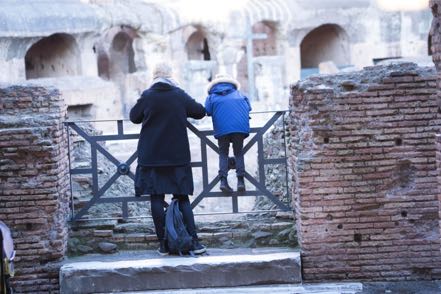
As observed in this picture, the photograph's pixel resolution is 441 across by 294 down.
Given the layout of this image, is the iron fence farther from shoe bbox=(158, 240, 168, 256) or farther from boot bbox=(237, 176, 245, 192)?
shoe bbox=(158, 240, 168, 256)

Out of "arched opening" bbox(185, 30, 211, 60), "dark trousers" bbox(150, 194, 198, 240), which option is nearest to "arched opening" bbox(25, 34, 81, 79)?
"arched opening" bbox(185, 30, 211, 60)

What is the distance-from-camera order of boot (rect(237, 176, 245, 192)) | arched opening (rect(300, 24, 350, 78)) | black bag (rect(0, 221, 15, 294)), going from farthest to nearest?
arched opening (rect(300, 24, 350, 78)), boot (rect(237, 176, 245, 192)), black bag (rect(0, 221, 15, 294))

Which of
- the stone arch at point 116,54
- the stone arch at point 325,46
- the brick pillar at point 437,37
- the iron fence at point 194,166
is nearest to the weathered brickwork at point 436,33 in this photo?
the brick pillar at point 437,37

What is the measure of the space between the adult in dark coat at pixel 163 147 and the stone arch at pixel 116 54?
20.6 metres

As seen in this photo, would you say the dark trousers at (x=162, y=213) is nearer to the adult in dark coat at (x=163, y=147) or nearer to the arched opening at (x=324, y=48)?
the adult in dark coat at (x=163, y=147)

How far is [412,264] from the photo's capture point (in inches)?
276

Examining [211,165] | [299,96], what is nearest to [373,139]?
[299,96]

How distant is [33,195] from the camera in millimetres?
7059

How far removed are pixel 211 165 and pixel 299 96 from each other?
1089 cm

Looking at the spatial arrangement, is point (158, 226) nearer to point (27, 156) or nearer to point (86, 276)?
point (86, 276)

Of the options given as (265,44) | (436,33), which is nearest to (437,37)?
(436,33)

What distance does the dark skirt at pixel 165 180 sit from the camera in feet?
23.2

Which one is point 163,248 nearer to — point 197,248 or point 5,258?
point 197,248

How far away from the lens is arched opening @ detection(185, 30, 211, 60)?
31016 millimetres
